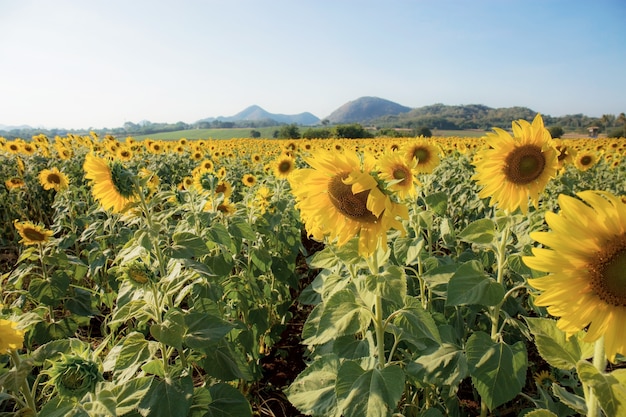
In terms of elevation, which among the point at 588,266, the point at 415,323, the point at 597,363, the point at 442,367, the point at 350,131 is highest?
the point at 350,131

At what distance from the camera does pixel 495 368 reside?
1.83 m

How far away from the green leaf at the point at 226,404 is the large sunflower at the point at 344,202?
934 millimetres

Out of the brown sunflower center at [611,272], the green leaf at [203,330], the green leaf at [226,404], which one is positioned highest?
the brown sunflower center at [611,272]

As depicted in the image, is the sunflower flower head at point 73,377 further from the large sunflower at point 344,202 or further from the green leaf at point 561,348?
the green leaf at point 561,348

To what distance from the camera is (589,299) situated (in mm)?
1135

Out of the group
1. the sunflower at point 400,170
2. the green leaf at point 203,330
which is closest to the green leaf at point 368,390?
the green leaf at point 203,330

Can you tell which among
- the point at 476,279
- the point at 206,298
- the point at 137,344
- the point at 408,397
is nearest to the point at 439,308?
the point at 408,397

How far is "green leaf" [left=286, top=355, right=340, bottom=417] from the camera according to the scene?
1748mm

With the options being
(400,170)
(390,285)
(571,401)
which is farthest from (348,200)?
(400,170)

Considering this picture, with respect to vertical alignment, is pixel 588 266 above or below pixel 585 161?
above

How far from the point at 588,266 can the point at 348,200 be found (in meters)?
0.94

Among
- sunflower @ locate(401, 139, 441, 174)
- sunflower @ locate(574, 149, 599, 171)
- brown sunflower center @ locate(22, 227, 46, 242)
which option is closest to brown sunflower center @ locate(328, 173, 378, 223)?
sunflower @ locate(401, 139, 441, 174)

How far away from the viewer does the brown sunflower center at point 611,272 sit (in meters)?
1.08

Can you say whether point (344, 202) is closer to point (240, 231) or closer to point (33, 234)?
point (240, 231)
